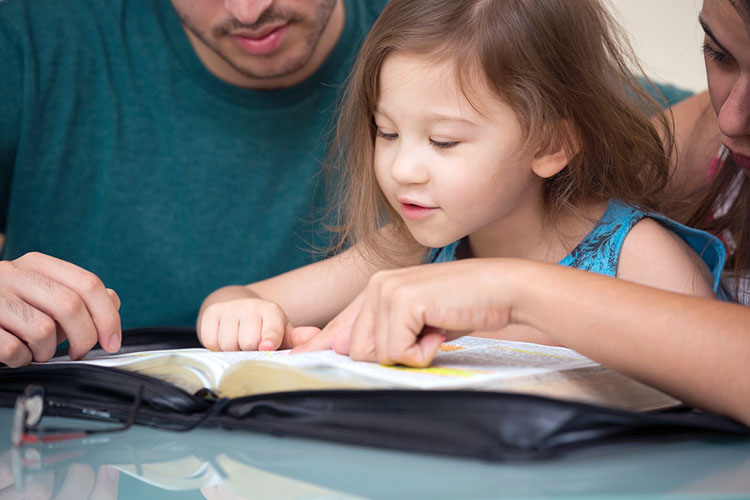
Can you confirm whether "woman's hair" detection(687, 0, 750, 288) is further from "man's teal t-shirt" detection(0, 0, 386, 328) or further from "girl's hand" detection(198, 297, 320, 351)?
"man's teal t-shirt" detection(0, 0, 386, 328)

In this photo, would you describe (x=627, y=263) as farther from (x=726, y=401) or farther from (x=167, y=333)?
(x=167, y=333)

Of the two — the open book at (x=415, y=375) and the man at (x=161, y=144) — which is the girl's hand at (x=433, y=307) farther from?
the man at (x=161, y=144)

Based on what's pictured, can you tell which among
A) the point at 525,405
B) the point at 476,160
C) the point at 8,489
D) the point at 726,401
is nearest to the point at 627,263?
the point at 476,160

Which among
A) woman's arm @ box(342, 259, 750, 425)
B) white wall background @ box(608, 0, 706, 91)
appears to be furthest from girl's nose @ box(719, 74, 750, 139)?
white wall background @ box(608, 0, 706, 91)

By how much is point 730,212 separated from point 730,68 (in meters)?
0.31

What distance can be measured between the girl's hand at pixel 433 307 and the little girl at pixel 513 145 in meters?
0.33

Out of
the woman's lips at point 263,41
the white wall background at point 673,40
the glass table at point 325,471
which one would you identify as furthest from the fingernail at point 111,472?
the white wall background at point 673,40

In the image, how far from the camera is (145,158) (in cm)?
164

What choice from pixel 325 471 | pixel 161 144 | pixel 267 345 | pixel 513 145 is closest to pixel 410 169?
pixel 513 145

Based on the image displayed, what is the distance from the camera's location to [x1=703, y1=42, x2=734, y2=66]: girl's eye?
1012mm

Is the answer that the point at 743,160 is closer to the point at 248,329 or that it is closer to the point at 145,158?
the point at 248,329

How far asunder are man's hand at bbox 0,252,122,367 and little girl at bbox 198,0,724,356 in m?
0.18

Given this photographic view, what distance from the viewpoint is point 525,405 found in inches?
20.3

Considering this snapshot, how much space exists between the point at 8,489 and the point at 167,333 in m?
0.62
